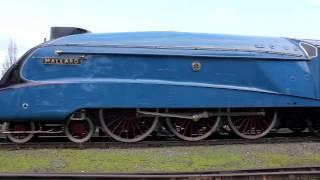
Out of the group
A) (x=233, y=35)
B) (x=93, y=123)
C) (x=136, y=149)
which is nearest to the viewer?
(x=136, y=149)

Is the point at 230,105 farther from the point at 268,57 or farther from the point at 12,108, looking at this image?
the point at 12,108

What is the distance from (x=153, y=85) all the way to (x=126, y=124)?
3.43 feet

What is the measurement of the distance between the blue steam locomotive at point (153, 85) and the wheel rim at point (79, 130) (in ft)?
0.07

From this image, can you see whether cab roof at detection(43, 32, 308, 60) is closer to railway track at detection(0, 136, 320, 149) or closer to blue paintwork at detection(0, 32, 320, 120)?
blue paintwork at detection(0, 32, 320, 120)

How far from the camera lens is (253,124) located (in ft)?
38.3

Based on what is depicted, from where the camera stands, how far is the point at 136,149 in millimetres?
10266

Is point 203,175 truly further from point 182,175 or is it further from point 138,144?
point 138,144

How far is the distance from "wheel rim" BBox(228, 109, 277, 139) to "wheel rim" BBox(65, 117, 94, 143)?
2956 mm

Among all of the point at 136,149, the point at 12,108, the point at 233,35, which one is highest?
the point at 233,35

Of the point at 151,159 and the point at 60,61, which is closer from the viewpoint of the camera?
the point at 151,159

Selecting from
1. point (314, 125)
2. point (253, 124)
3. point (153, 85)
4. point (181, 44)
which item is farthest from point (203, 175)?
point (314, 125)

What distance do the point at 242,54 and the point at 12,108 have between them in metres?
4.76

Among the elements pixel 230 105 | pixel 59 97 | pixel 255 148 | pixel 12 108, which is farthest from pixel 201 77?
pixel 12 108

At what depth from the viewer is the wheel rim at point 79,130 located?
10.9 metres
